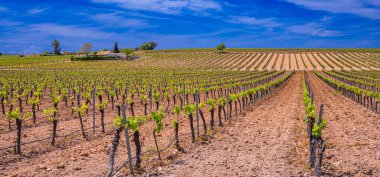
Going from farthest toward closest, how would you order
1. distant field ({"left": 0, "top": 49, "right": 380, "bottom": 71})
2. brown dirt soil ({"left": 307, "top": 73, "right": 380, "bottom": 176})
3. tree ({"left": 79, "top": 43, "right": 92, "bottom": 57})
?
tree ({"left": 79, "top": 43, "right": 92, "bottom": 57}) < distant field ({"left": 0, "top": 49, "right": 380, "bottom": 71}) < brown dirt soil ({"left": 307, "top": 73, "right": 380, "bottom": 176})

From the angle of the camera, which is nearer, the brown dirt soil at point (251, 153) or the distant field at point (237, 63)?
the brown dirt soil at point (251, 153)

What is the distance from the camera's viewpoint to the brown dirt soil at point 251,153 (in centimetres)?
912

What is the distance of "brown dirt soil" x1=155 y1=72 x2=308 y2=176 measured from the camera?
29.9ft

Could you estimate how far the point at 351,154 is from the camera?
33.7ft

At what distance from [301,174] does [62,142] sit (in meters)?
8.15

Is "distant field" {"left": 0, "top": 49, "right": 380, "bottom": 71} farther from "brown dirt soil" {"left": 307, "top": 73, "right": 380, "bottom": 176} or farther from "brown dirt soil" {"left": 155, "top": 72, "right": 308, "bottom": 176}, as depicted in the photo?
"brown dirt soil" {"left": 155, "top": 72, "right": 308, "bottom": 176}

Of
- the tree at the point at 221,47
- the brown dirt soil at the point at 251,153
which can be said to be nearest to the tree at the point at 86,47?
the tree at the point at 221,47

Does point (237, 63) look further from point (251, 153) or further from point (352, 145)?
point (251, 153)

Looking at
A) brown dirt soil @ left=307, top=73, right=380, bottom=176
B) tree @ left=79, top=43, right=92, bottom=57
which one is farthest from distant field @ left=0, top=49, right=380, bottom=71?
brown dirt soil @ left=307, top=73, right=380, bottom=176

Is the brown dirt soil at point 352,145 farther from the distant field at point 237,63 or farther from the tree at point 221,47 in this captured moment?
the tree at point 221,47

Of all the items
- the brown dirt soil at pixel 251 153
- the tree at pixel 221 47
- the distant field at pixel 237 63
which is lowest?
the brown dirt soil at pixel 251 153

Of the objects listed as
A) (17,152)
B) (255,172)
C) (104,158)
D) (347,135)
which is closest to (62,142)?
(17,152)

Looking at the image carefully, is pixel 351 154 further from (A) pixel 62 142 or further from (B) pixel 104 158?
(A) pixel 62 142

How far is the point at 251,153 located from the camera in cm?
1075
